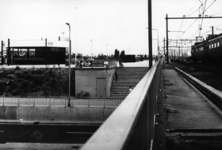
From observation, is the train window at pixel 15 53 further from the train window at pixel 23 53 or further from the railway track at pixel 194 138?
the railway track at pixel 194 138

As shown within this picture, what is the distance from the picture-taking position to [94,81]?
116ft

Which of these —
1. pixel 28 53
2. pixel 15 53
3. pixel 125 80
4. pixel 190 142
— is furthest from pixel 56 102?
pixel 15 53

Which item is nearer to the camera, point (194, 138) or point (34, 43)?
point (194, 138)

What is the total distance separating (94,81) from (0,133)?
1732 cm

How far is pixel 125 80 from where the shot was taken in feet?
129

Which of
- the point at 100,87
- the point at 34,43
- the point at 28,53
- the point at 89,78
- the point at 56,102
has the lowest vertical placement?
the point at 56,102

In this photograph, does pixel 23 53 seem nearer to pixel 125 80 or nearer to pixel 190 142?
pixel 125 80

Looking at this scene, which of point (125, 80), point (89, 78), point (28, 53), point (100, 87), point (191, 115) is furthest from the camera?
point (28, 53)

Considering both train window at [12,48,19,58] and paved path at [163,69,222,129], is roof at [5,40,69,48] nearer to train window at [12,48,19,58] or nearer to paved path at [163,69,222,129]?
train window at [12,48,19,58]

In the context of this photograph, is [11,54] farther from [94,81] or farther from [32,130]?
[32,130]

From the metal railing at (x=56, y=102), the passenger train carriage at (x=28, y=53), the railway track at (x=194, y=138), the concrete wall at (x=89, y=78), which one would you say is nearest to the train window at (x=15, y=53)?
the passenger train carriage at (x=28, y=53)

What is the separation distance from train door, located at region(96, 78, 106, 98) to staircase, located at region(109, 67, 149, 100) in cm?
141

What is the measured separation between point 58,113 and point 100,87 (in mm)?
10365

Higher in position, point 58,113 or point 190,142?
point 190,142
